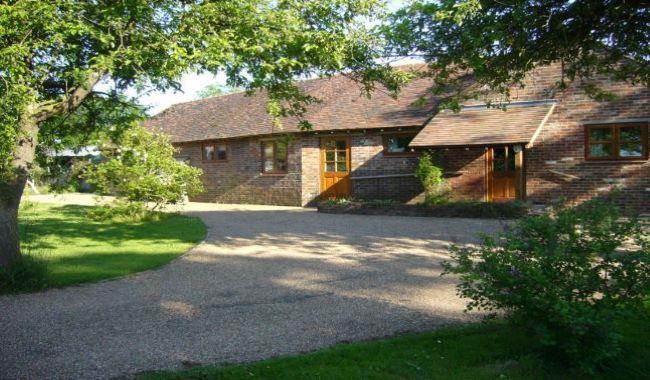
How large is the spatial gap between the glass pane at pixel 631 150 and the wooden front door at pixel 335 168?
9.35 m

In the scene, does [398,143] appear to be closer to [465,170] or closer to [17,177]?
[465,170]

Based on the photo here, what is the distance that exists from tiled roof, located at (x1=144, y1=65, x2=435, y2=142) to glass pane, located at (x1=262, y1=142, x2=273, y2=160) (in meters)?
0.59

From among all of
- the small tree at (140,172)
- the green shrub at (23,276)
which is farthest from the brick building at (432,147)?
the green shrub at (23,276)

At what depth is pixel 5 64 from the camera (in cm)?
623

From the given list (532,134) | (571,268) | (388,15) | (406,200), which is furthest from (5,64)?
(406,200)

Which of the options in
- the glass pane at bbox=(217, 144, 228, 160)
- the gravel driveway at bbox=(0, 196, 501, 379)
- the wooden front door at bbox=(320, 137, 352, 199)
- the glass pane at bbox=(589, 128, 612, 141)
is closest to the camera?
the gravel driveway at bbox=(0, 196, 501, 379)

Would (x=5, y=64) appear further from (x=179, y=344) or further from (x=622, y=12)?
(x=622, y=12)

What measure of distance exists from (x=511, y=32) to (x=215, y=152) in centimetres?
1991

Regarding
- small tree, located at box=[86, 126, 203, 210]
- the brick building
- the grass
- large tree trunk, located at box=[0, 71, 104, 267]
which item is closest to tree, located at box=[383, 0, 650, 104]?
the brick building

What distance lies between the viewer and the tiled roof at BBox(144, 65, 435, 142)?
66.9ft

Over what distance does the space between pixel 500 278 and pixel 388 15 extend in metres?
4.91

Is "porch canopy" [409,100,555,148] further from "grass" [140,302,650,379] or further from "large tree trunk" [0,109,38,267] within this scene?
"large tree trunk" [0,109,38,267]

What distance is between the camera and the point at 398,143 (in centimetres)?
2019

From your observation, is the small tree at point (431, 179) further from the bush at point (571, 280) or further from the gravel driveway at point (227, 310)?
the bush at point (571, 280)
